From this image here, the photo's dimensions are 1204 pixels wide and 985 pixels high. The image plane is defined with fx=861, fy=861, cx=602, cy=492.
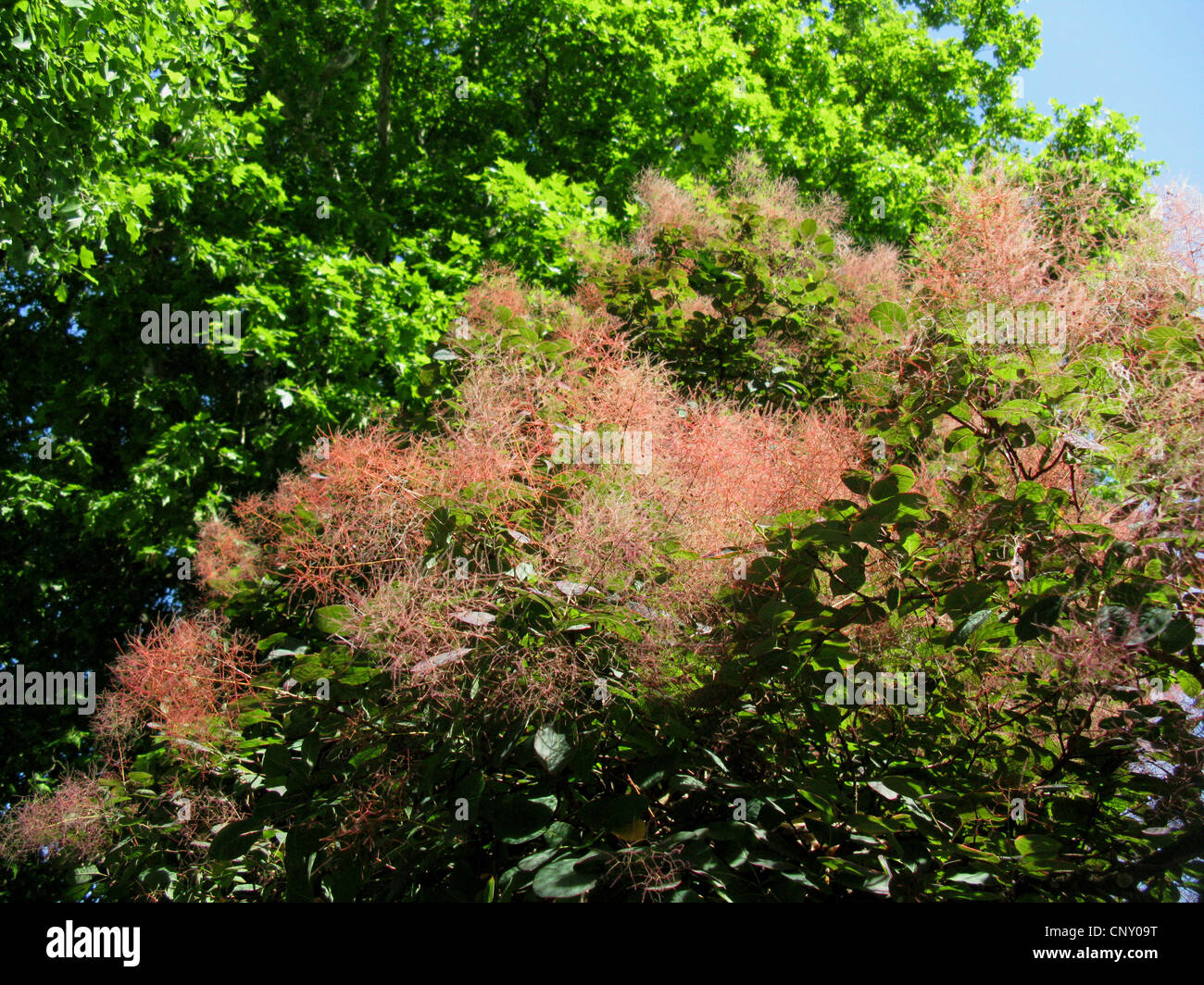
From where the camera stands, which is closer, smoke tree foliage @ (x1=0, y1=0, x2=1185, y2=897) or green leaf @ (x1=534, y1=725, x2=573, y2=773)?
green leaf @ (x1=534, y1=725, x2=573, y2=773)

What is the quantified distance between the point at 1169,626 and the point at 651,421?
161 centimetres

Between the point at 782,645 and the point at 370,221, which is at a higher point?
the point at 370,221

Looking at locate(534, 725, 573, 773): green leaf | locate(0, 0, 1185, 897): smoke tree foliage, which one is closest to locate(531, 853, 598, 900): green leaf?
locate(534, 725, 573, 773): green leaf

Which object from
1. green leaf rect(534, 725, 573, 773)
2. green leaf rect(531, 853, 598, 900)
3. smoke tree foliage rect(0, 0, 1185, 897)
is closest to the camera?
green leaf rect(531, 853, 598, 900)

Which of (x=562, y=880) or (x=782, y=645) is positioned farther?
(x=782, y=645)

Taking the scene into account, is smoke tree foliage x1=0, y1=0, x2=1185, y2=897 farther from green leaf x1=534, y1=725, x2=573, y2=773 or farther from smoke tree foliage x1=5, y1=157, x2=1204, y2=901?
green leaf x1=534, y1=725, x2=573, y2=773

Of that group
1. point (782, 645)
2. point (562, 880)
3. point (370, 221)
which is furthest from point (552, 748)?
point (370, 221)

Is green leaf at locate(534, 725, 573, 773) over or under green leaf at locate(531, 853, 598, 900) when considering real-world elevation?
over

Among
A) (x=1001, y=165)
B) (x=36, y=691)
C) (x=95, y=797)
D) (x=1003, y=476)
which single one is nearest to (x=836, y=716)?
(x=1003, y=476)

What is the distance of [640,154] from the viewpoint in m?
10.1

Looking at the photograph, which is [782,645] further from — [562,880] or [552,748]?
[562,880]

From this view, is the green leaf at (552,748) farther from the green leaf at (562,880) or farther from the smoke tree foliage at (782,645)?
the green leaf at (562,880)

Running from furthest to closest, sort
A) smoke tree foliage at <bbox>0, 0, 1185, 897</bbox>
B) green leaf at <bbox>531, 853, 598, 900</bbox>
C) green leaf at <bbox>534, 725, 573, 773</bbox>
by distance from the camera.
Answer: smoke tree foliage at <bbox>0, 0, 1185, 897</bbox>, green leaf at <bbox>534, 725, 573, 773</bbox>, green leaf at <bbox>531, 853, 598, 900</bbox>

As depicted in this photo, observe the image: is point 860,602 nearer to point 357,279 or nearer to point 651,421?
point 651,421
